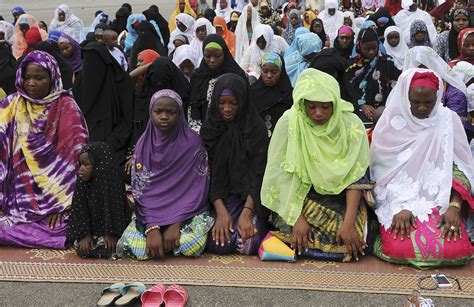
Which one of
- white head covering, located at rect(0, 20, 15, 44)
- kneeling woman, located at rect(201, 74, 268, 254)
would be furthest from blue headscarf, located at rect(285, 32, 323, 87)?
white head covering, located at rect(0, 20, 15, 44)

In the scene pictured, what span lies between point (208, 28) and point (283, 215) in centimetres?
545

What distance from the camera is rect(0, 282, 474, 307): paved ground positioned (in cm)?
294

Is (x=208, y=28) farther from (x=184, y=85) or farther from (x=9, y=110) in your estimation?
(x=9, y=110)

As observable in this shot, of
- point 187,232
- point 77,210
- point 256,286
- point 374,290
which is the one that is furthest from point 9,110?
point 374,290

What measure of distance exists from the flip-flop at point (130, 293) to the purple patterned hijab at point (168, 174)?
58cm

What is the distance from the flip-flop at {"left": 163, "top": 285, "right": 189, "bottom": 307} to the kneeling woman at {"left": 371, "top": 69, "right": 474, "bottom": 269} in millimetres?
1210

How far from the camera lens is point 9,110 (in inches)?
150

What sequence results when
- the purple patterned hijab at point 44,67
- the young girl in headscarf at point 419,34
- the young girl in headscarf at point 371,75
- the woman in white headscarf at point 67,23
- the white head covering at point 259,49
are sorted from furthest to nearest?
the woman in white headscarf at point 67,23 < the white head covering at point 259,49 < the young girl in headscarf at point 419,34 < the young girl in headscarf at point 371,75 < the purple patterned hijab at point 44,67

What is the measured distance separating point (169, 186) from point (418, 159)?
61.7 inches

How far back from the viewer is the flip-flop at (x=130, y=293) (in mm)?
2957

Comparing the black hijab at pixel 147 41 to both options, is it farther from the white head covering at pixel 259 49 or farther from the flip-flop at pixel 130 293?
the flip-flop at pixel 130 293

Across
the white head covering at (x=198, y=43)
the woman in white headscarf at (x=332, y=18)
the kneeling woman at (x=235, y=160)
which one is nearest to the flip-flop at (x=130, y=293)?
the kneeling woman at (x=235, y=160)

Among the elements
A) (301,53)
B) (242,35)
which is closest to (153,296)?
(301,53)

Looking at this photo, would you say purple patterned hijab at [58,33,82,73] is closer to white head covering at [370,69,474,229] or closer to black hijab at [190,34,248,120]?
black hijab at [190,34,248,120]
